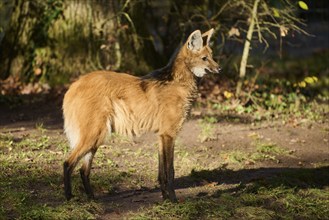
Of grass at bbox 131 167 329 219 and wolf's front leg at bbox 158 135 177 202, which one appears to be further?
wolf's front leg at bbox 158 135 177 202

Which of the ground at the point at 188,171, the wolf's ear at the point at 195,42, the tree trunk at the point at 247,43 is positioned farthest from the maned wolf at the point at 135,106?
the tree trunk at the point at 247,43

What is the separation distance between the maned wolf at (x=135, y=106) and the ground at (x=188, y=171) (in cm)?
33

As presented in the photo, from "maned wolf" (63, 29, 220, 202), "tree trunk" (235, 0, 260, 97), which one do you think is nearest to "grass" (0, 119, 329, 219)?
"maned wolf" (63, 29, 220, 202)

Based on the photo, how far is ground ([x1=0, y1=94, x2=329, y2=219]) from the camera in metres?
4.53

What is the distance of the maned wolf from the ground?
0.33 m

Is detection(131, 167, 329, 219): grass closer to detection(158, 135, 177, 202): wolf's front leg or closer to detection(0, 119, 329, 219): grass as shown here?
detection(0, 119, 329, 219): grass

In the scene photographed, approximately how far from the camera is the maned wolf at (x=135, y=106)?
4688mm

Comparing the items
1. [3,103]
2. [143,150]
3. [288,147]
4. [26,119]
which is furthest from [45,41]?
[288,147]

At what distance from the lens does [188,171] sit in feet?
19.4

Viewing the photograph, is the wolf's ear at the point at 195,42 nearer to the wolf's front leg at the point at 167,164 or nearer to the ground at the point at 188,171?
the wolf's front leg at the point at 167,164

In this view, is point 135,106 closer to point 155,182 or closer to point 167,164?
point 167,164

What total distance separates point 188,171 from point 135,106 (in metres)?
1.31

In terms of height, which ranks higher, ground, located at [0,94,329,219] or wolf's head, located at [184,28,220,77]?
wolf's head, located at [184,28,220,77]

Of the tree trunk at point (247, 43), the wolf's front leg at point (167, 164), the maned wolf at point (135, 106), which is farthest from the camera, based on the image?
the tree trunk at point (247, 43)
